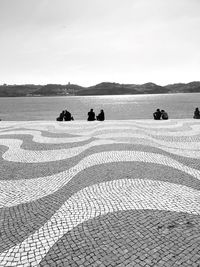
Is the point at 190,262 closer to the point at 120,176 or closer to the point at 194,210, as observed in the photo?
the point at 194,210

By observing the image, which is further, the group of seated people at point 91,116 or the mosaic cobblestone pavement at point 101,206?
the group of seated people at point 91,116

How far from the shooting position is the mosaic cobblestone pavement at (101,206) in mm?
5262

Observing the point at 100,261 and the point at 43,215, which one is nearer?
the point at 100,261

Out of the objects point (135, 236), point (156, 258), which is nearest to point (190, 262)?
point (156, 258)

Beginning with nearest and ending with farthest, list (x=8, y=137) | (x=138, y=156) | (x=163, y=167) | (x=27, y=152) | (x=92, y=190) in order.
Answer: (x=92, y=190), (x=163, y=167), (x=138, y=156), (x=27, y=152), (x=8, y=137)

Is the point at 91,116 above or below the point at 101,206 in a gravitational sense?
above

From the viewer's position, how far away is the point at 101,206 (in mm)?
7254

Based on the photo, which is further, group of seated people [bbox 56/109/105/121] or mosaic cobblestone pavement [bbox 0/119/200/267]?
group of seated people [bbox 56/109/105/121]

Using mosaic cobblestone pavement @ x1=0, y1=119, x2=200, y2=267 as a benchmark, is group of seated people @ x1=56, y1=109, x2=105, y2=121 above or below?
above

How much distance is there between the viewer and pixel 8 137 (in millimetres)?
17516

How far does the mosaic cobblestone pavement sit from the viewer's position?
526cm

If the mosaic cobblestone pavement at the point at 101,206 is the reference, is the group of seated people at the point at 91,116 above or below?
above

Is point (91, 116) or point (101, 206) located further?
point (91, 116)

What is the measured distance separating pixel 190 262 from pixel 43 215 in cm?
364
